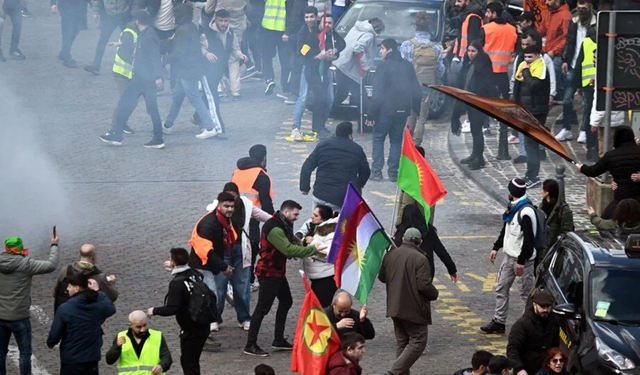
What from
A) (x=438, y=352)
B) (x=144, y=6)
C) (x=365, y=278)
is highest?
(x=144, y=6)

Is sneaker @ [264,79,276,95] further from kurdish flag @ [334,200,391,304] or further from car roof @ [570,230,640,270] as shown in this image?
car roof @ [570,230,640,270]

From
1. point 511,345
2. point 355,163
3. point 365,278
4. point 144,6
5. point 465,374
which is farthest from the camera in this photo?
point 144,6

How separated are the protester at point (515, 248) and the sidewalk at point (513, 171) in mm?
3881

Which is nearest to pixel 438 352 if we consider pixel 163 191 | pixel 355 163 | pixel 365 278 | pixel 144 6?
pixel 365 278

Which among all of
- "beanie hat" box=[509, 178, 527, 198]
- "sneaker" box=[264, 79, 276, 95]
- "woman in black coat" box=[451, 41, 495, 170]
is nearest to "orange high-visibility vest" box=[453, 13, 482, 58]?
"woman in black coat" box=[451, 41, 495, 170]

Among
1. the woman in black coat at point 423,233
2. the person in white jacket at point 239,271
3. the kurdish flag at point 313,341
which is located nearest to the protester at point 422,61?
the woman in black coat at point 423,233

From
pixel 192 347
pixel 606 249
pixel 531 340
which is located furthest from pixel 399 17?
pixel 531 340

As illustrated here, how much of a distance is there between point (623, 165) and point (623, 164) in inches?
0.4

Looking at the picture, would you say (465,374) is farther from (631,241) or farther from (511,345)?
(631,241)

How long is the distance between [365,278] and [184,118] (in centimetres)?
1174

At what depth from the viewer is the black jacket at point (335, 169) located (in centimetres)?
1538

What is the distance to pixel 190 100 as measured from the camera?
2152 cm

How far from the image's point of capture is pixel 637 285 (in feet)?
36.4

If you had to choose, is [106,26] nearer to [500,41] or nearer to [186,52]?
[186,52]
